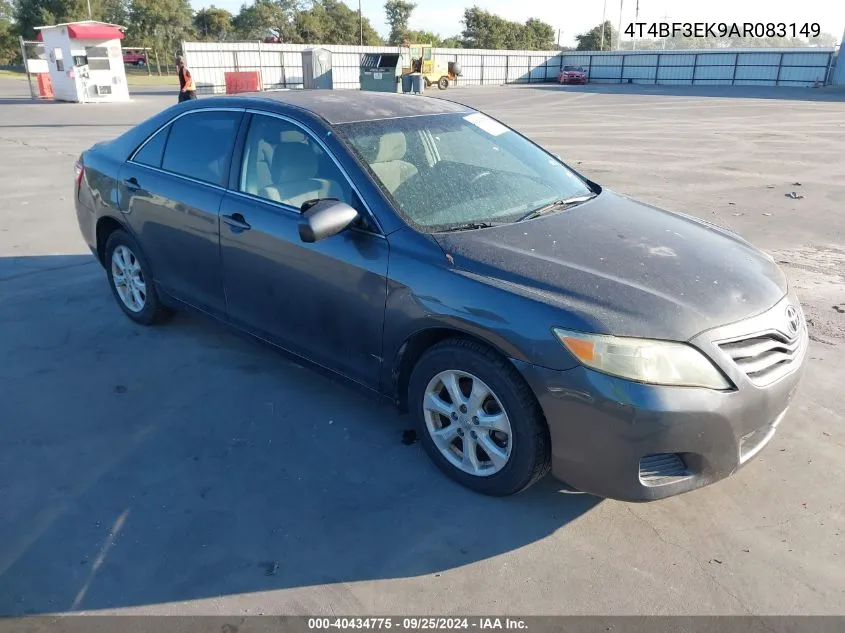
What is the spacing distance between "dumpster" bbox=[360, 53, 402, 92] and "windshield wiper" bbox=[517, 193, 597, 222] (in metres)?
30.9

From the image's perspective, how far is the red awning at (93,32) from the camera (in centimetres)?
2264

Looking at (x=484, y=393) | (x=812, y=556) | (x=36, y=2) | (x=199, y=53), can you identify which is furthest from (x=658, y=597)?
(x=36, y=2)

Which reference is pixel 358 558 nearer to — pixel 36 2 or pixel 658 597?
pixel 658 597

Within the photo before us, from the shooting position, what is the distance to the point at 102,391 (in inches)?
156

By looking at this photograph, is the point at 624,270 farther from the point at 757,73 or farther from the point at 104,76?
the point at 757,73

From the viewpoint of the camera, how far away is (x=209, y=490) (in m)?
3.06

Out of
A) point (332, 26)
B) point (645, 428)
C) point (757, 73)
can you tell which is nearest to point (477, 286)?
point (645, 428)

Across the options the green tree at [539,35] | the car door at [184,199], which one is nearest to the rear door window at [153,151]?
the car door at [184,199]

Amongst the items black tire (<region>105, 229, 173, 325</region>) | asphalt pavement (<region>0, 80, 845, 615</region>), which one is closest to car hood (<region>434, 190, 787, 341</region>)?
asphalt pavement (<region>0, 80, 845, 615</region>)

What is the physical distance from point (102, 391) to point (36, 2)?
65.9m

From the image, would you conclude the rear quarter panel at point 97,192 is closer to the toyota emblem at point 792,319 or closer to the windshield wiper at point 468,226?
the windshield wiper at point 468,226

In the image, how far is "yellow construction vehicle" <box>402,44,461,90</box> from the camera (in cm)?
3812

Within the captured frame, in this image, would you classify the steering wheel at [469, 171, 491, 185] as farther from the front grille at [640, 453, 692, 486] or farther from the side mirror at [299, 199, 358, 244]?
the front grille at [640, 453, 692, 486]

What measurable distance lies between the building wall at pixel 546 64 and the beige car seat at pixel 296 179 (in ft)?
102
